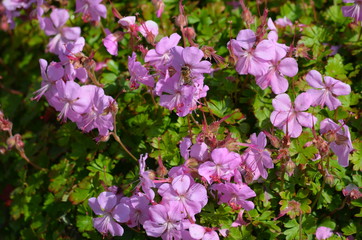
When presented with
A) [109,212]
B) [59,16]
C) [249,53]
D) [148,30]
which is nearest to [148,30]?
[148,30]

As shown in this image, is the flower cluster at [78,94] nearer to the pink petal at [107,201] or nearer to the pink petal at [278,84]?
the pink petal at [107,201]

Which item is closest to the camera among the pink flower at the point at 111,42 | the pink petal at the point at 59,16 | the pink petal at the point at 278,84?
the pink petal at the point at 278,84

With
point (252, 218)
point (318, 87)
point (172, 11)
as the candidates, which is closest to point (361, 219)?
point (252, 218)

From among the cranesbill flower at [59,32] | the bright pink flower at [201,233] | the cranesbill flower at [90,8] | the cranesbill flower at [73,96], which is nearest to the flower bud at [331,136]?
the bright pink flower at [201,233]

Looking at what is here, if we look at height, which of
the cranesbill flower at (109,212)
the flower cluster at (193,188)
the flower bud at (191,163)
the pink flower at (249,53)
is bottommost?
the cranesbill flower at (109,212)

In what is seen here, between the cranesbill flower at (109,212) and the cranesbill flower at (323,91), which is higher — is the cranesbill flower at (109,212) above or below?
below

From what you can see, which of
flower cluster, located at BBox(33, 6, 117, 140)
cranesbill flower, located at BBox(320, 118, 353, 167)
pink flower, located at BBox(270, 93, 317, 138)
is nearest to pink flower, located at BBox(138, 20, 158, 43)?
flower cluster, located at BBox(33, 6, 117, 140)

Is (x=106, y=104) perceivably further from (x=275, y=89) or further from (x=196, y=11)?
(x=196, y=11)
